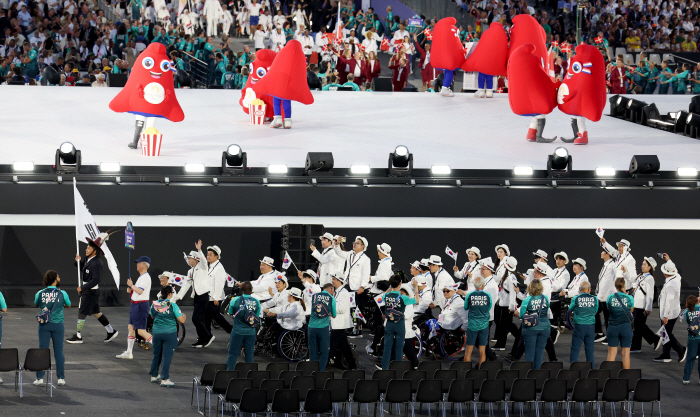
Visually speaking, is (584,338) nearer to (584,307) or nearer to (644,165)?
(584,307)

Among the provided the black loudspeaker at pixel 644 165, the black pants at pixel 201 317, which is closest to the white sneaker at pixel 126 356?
the black pants at pixel 201 317

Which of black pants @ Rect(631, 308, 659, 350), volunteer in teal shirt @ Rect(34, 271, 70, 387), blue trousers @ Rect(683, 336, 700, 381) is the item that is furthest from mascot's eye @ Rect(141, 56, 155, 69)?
blue trousers @ Rect(683, 336, 700, 381)

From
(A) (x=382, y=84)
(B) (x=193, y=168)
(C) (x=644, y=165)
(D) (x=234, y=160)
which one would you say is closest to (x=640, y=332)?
(C) (x=644, y=165)

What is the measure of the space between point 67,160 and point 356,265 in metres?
4.97

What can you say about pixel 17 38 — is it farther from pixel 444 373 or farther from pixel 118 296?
pixel 444 373

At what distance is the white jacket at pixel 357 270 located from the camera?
1495cm

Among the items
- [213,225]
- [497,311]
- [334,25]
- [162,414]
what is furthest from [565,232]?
[334,25]

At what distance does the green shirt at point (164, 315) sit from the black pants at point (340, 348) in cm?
209

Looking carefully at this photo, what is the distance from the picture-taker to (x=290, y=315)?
13.4m

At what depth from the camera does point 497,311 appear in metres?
14.7

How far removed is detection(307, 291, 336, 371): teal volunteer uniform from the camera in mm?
12688

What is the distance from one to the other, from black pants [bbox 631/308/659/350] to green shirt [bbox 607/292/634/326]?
5.43ft

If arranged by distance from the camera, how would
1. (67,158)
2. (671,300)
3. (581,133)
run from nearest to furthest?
1. (671,300)
2. (67,158)
3. (581,133)

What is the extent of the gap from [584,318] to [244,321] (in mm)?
4300
